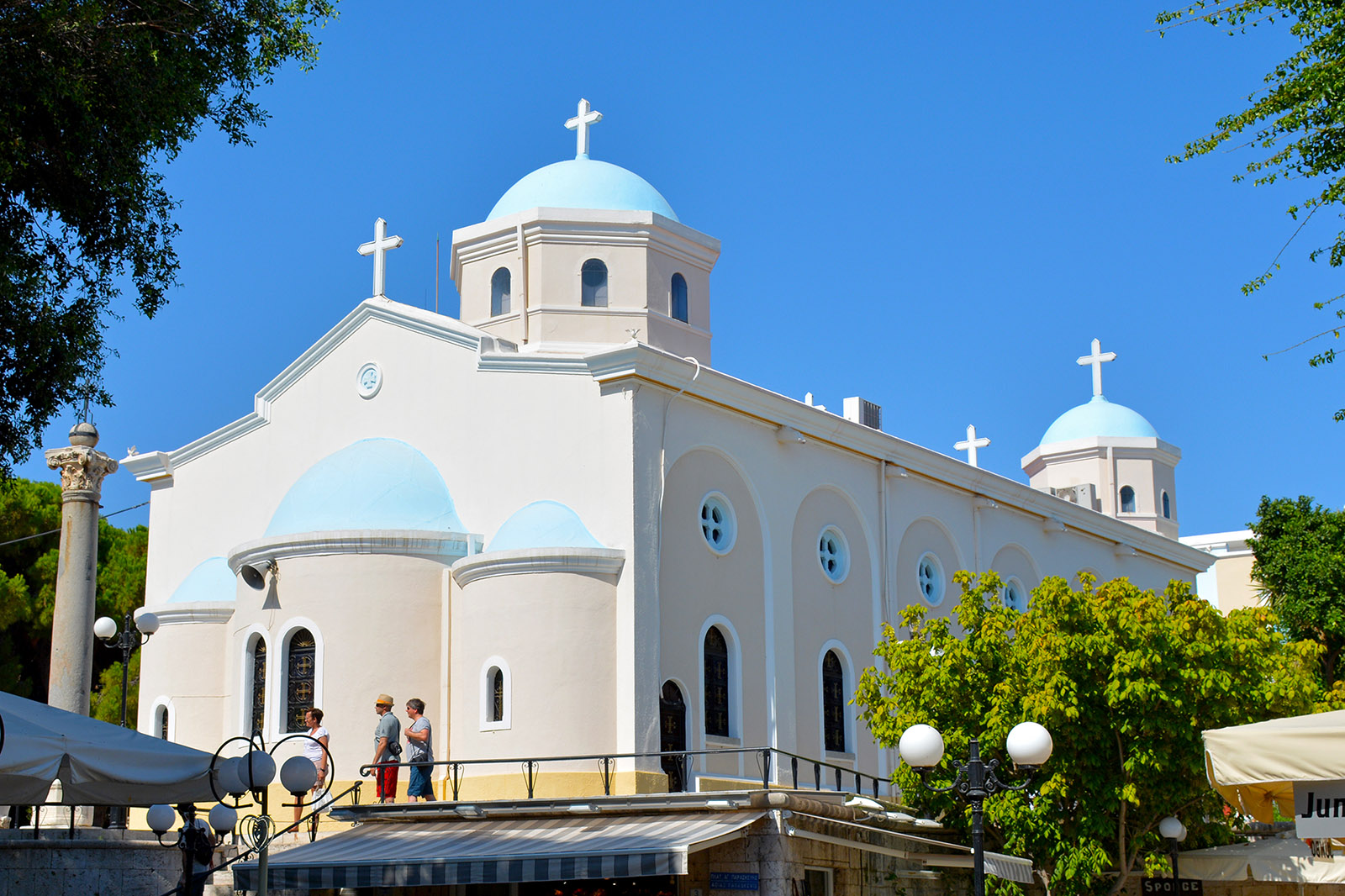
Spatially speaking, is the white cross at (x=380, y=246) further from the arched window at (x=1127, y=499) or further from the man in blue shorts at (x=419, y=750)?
the arched window at (x=1127, y=499)

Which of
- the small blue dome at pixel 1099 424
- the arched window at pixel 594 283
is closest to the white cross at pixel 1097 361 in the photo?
the small blue dome at pixel 1099 424

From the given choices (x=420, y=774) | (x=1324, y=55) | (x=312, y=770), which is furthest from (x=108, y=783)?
(x=1324, y=55)

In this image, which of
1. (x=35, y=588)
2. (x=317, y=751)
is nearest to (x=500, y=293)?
(x=317, y=751)

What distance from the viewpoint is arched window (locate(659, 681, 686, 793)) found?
20562 mm

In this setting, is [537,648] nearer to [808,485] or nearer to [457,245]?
[808,485]

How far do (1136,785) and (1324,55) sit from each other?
9518mm

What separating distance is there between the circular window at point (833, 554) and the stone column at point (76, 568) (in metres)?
10.6

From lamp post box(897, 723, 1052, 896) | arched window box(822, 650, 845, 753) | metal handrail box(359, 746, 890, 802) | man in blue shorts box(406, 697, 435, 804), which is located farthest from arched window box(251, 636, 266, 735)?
lamp post box(897, 723, 1052, 896)

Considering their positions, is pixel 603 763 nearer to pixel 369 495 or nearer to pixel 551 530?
pixel 551 530

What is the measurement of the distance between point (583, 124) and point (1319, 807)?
2090cm

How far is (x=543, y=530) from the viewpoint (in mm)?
20656

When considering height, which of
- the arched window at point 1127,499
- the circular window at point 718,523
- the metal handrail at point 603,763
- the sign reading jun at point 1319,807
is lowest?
the sign reading jun at point 1319,807

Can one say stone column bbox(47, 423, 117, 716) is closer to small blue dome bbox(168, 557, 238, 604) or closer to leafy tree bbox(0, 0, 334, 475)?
small blue dome bbox(168, 557, 238, 604)

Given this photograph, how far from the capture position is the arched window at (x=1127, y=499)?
37531 millimetres
